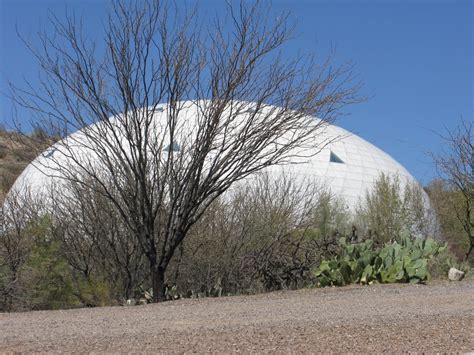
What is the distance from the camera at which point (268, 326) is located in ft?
23.5

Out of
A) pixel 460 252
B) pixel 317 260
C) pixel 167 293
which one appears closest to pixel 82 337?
pixel 167 293

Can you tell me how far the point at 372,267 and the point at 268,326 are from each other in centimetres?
596

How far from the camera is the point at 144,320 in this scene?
27.0 ft

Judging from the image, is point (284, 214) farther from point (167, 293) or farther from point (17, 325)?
point (17, 325)

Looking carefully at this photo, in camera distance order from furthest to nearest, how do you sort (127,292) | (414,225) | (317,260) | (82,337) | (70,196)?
(414,225), (70,196), (127,292), (317,260), (82,337)

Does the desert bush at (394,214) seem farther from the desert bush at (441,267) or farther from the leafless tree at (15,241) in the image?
the desert bush at (441,267)

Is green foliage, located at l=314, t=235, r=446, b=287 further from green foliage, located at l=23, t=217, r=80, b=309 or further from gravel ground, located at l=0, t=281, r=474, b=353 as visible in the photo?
green foliage, located at l=23, t=217, r=80, b=309

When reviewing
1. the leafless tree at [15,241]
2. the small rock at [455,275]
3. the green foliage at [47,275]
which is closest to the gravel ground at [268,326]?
the small rock at [455,275]

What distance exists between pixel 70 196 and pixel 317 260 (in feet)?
31.7

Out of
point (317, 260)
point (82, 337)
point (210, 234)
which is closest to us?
point (82, 337)

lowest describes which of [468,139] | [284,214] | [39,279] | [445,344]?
[445,344]

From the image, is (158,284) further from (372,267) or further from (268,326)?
(268,326)

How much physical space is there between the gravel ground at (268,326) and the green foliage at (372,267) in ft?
6.01

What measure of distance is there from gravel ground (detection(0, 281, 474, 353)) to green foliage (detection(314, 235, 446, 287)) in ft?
6.01
